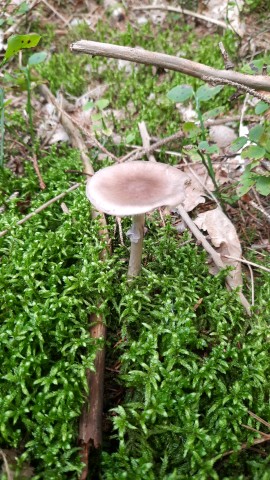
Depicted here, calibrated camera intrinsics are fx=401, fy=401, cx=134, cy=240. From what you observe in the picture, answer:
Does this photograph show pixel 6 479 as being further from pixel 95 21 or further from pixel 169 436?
pixel 95 21

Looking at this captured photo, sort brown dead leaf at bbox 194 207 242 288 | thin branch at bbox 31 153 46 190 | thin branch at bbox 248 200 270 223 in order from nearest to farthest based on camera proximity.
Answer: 1. brown dead leaf at bbox 194 207 242 288
2. thin branch at bbox 248 200 270 223
3. thin branch at bbox 31 153 46 190

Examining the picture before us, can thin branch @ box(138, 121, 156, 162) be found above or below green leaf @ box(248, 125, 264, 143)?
below

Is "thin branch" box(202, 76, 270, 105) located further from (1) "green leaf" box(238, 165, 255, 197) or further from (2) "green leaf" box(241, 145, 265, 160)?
(1) "green leaf" box(238, 165, 255, 197)

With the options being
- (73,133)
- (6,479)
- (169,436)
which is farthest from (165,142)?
(6,479)

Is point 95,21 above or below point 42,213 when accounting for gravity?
above

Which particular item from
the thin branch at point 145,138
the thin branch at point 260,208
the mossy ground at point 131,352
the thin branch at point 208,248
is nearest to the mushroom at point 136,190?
the mossy ground at point 131,352

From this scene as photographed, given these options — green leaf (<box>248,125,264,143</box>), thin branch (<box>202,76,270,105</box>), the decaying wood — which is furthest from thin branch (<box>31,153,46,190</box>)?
green leaf (<box>248,125,264,143</box>)

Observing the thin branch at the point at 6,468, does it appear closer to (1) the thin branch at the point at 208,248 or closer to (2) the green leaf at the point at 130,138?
(1) the thin branch at the point at 208,248
